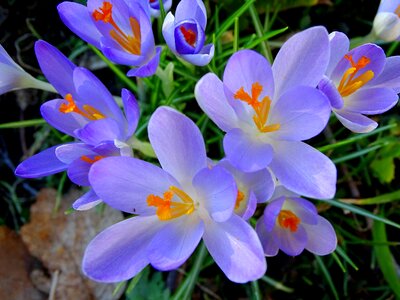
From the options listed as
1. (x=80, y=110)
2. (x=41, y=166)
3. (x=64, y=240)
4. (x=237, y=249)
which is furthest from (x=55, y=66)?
A: (x=64, y=240)

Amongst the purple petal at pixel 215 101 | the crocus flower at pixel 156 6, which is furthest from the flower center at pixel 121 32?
the purple petal at pixel 215 101

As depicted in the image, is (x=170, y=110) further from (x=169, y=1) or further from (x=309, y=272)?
(x=309, y=272)

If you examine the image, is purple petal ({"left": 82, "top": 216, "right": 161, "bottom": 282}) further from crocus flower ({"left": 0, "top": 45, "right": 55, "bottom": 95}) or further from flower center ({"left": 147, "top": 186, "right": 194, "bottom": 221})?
crocus flower ({"left": 0, "top": 45, "right": 55, "bottom": 95})

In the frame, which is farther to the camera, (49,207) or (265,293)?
(49,207)

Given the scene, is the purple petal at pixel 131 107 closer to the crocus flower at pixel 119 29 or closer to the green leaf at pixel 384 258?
the crocus flower at pixel 119 29

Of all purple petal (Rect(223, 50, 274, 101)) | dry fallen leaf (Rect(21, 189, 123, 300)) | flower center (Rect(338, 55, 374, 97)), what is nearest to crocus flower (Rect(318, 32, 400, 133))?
flower center (Rect(338, 55, 374, 97))

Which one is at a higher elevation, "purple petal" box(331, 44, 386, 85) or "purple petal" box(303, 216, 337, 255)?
"purple petal" box(331, 44, 386, 85)

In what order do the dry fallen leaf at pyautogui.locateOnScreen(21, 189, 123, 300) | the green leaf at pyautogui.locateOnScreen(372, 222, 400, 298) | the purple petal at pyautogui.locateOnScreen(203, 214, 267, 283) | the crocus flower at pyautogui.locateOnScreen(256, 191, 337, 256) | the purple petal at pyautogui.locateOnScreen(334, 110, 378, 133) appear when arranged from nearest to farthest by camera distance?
the purple petal at pyautogui.locateOnScreen(203, 214, 267, 283), the purple petal at pyautogui.locateOnScreen(334, 110, 378, 133), the crocus flower at pyautogui.locateOnScreen(256, 191, 337, 256), the green leaf at pyautogui.locateOnScreen(372, 222, 400, 298), the dry fallen leaf at pyautogui.locateOnScreen(21, 189, 123, 300)

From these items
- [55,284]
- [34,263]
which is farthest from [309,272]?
[34,263]
